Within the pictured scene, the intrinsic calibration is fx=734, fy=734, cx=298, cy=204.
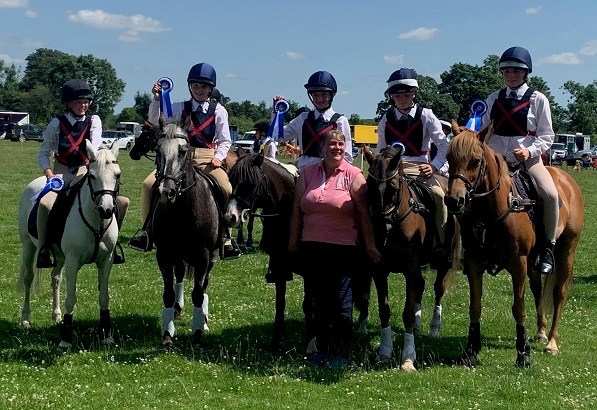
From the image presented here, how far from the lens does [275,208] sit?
347 inches

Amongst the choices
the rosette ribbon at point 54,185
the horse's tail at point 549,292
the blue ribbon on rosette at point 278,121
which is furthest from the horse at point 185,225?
the horse's tail at point 549,292

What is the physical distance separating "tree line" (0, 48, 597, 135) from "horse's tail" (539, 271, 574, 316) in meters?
44.8

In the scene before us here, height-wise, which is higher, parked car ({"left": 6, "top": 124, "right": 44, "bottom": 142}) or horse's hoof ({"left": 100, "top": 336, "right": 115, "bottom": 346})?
parked car ({"left": 6, "top": 124, "right": 44, "bottom": 142})

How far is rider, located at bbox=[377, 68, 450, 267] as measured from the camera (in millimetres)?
9289

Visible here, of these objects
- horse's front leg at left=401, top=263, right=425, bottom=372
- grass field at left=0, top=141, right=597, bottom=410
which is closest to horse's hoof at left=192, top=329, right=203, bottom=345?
grass field at left=0, top=141, right=597, bottom=410

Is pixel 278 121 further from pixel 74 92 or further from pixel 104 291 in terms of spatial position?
pixel 104 291

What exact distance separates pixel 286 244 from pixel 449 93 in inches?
3026

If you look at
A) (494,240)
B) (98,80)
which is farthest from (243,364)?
(98,80)

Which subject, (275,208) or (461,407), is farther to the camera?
(275,208)

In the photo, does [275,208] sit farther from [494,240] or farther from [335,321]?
[494,240]

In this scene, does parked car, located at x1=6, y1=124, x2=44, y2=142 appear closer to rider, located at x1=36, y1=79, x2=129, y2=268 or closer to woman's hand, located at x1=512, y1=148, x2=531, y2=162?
rider, located at x1=36, y1=79, x2=129, y2=268

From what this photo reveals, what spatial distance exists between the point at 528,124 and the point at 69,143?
5.96m

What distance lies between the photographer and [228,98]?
3725 inches

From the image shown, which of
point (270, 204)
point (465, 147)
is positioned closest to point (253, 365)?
point (270, 204)
